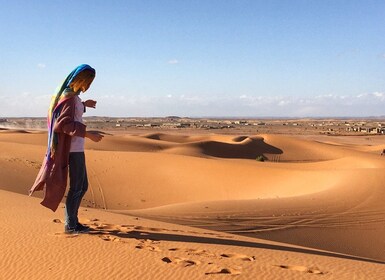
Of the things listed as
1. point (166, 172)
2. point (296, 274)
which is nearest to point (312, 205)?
Result: point (296, 274)

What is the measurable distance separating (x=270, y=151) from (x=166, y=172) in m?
20.5

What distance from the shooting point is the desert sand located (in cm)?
454

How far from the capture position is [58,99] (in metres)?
5.37

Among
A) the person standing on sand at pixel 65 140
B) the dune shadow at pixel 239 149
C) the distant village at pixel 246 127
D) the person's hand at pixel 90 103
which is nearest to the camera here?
the person standing on sand at pixel 65 140

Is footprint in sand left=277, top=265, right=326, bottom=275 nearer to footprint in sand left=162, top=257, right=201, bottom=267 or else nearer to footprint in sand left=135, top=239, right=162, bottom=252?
footprint in sand left=162, top=257, right=201, bottom=267

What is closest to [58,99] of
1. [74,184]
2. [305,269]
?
[74,184]

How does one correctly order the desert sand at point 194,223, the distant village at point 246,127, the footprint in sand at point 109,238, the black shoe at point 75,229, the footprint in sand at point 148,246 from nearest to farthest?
the desert sand at point 194,223, the footprint in sand at point 148,246, the footprint in sand at point 109,238, the black shoe at point 75,229, the distant village at point 246,127

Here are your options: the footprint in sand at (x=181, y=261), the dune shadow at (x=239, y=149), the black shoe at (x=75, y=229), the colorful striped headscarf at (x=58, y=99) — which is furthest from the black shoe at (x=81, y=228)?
the dune shadow at (x=239, y=149)

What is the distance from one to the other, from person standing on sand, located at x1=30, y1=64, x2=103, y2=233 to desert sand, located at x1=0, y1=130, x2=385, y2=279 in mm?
608

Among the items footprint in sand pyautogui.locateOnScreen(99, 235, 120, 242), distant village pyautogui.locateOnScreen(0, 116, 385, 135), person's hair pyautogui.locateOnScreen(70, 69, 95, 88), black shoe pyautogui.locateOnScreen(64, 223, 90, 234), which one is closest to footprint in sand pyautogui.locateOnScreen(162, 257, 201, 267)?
footprint in sand pyautogui.locateOnScreen(99, 235, 120, 242)

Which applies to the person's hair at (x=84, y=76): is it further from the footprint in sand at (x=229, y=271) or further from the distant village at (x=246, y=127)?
the distant village at (x=246, y=127)

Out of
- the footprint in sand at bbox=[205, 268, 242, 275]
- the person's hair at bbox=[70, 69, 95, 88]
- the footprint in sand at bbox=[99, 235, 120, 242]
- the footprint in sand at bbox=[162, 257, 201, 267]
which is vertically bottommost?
the footprint in sand at bbox=[205, 268, 242, 275]

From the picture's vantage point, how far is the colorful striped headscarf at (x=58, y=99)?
5254 millimetres

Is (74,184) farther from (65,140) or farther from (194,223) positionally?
(194,223)
